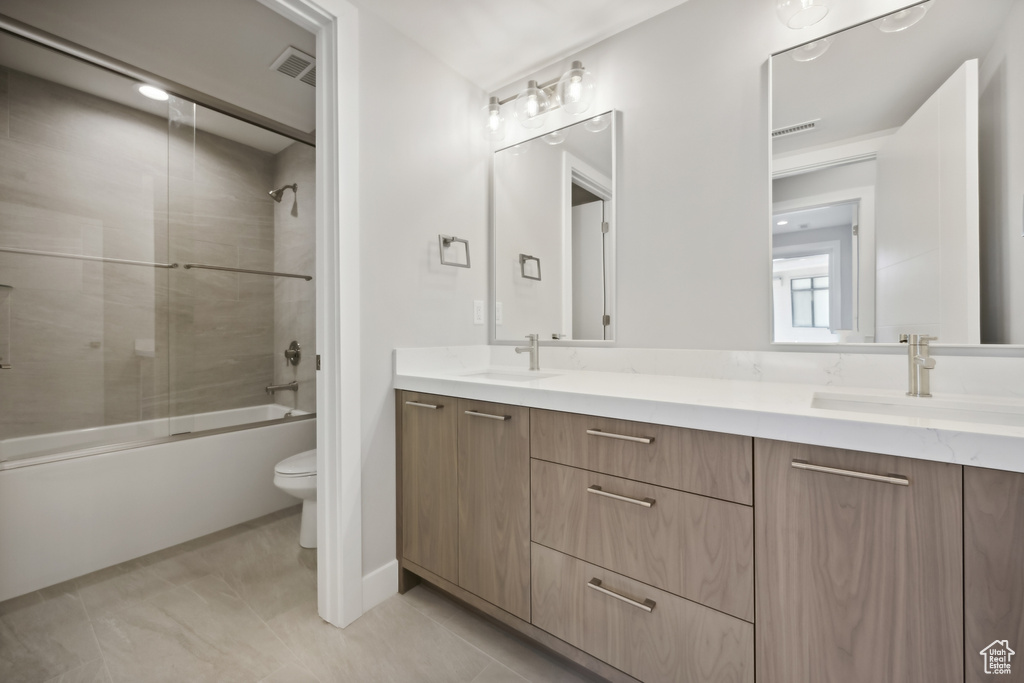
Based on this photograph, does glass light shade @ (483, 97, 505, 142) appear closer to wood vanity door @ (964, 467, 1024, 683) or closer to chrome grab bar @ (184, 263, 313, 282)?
chrome grab bar @ (184, 263, 313, 282)

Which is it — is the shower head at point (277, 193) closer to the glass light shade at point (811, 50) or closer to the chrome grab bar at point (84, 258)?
the chrome grab bar at point (84, 258)

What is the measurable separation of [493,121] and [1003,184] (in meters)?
1.82

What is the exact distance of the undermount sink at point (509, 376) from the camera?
5.80 feet

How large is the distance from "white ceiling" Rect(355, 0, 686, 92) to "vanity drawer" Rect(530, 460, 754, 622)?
1.72 metres

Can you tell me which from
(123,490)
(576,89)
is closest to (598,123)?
(576,89)

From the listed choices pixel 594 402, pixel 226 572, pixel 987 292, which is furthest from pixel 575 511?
pixel 226 572

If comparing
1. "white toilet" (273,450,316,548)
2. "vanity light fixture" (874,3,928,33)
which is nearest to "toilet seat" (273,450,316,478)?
"white toilet" (273,450,316,548)

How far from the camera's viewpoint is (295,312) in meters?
2.94

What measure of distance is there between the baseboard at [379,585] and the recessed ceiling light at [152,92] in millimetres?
2742

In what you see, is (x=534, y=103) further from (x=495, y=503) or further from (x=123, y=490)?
(x=123, y=490)

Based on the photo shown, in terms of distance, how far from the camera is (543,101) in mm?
1943

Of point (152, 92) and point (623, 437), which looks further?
point (152, 92)

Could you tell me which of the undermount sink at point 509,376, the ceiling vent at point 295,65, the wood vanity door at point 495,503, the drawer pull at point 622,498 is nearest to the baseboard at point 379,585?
the wood vanity door at point 495,503

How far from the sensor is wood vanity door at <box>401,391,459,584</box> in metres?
1.52
